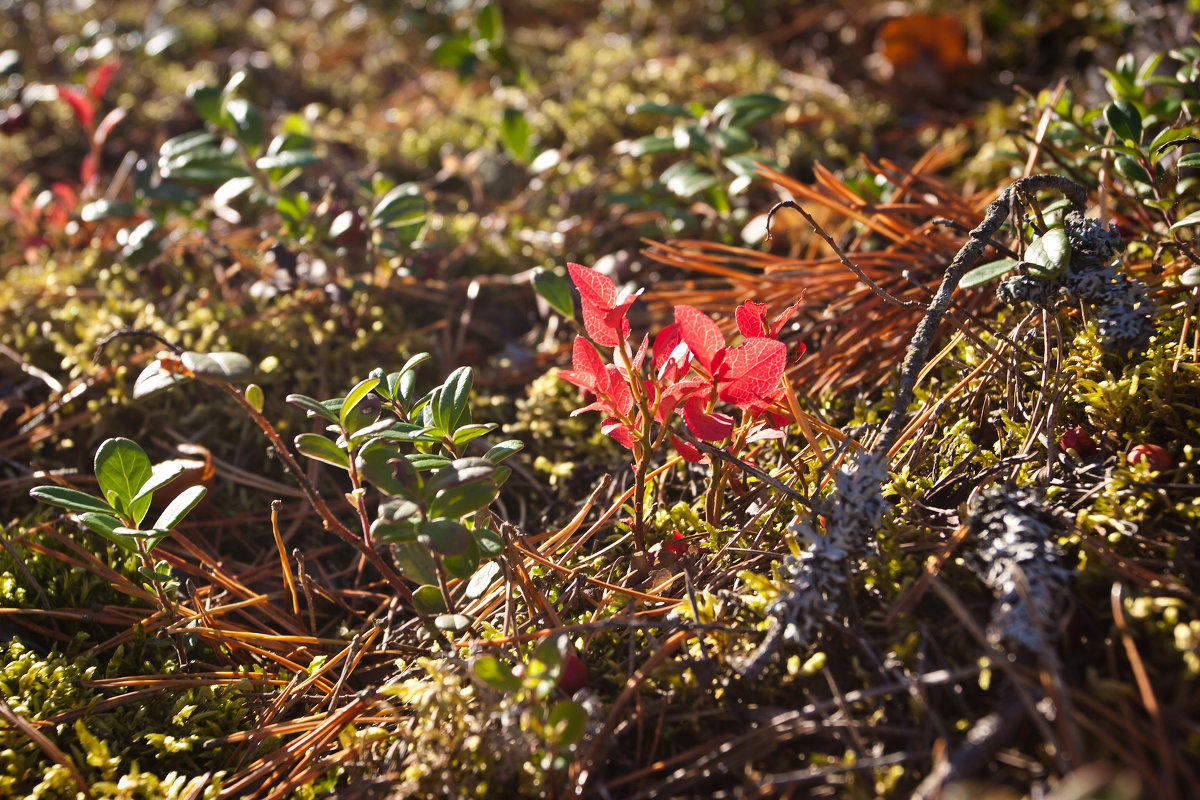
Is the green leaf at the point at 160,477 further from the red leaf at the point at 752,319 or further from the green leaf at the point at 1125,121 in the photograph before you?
the green leaf at the point at 1125,121

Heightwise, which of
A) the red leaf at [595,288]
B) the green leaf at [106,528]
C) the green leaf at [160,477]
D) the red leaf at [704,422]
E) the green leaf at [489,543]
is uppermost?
the red leaf at [595,288]

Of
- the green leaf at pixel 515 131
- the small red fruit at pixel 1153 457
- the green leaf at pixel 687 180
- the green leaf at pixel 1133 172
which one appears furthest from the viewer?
the green leaf at pixel 515 131

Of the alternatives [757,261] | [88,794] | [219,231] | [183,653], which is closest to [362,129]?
[219,231]

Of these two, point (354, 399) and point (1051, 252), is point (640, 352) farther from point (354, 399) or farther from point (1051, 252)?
point (1051, 252)

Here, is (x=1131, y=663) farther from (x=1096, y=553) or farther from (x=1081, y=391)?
Answer: (x=1081, y=391)

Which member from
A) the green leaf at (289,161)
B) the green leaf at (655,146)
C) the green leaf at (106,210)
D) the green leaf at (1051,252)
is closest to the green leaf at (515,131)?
the green leaf at (655,146)

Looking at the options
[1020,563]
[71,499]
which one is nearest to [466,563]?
[71,499]
